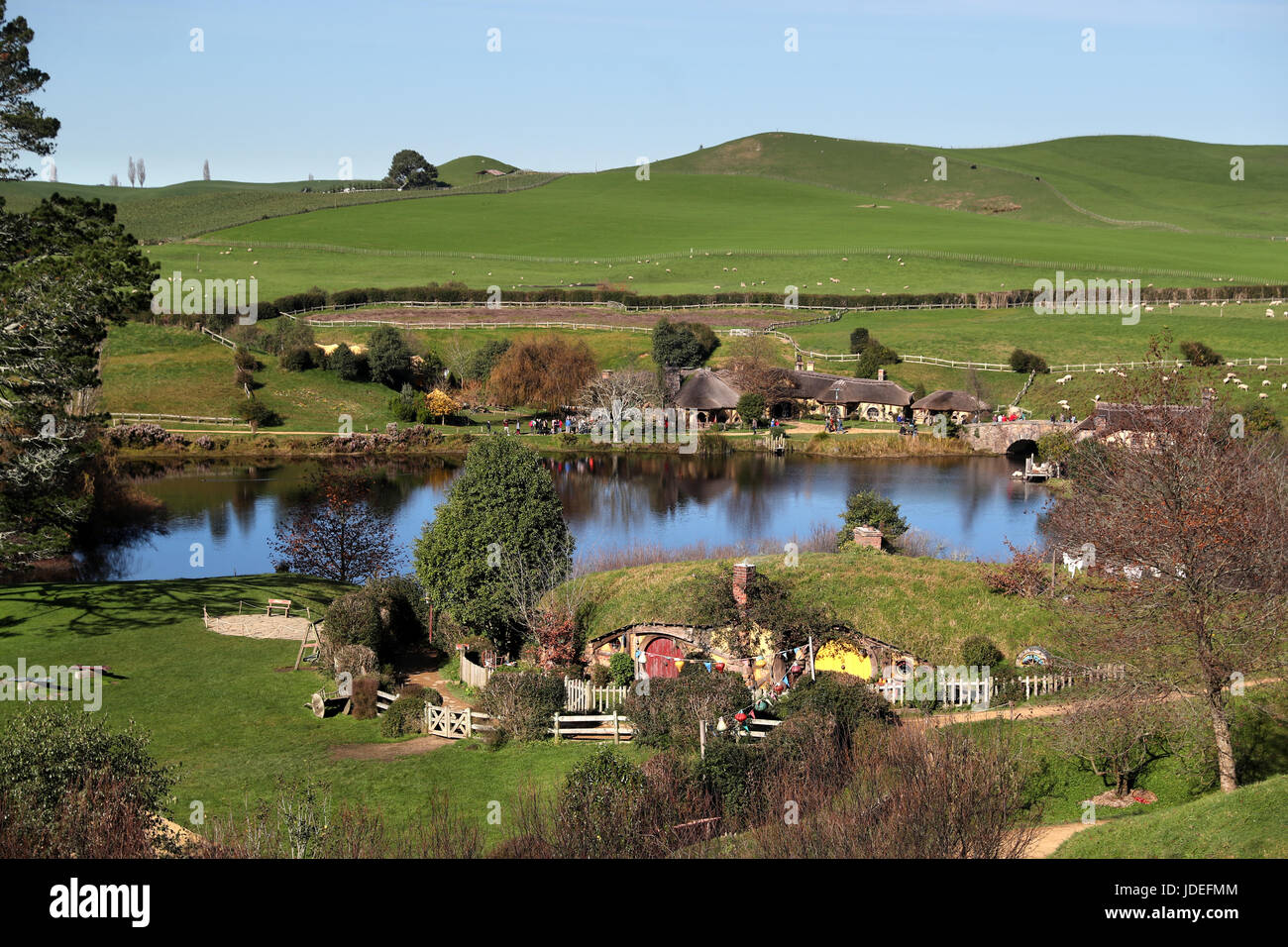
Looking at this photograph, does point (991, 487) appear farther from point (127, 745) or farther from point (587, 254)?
point (587, 254)

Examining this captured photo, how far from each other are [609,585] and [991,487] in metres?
40.6

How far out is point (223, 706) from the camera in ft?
95.0

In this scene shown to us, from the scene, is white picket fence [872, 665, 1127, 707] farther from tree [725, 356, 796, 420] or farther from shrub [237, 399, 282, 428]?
shrub [237, 399, 282, 428]

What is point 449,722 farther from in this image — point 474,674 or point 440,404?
point 440,404

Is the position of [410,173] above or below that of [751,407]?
above

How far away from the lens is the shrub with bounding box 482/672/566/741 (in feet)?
89.2

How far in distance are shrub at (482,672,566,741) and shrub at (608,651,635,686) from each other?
2996 millimetres

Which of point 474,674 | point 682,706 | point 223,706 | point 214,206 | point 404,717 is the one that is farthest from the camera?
point 214,206

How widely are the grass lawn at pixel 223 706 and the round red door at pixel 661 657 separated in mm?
5077

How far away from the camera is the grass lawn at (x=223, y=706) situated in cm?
2364

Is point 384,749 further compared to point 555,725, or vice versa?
point 555,725

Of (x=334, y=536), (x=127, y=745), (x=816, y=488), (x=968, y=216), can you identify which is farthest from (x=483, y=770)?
(x=968, y=216)

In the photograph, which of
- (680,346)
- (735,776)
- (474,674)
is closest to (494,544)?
(474,674)

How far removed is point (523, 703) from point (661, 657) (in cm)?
531
